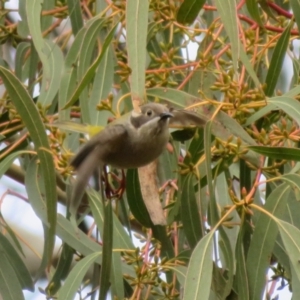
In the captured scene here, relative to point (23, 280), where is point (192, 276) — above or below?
above

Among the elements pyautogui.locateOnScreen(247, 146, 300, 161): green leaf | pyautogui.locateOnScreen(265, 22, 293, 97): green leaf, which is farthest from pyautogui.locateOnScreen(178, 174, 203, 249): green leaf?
pyautogui.locateOnScreen(265, 22, 293, 97): green leaf

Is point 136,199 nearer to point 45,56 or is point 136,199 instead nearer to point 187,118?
point 187,118

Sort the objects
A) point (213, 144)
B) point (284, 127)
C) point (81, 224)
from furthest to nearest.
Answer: point (81, 224)
point (213, 144)
point (284, 127)

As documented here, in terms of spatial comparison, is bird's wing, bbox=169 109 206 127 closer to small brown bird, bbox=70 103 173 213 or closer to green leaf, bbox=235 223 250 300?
small brown bird, bbox=70 103 173 213

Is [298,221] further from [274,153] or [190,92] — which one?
[190,92]

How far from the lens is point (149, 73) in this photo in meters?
2.09

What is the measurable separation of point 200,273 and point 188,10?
70 centimetres

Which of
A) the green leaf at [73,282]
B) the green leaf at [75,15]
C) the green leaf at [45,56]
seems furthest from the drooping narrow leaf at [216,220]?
the green leaf at [75,15]

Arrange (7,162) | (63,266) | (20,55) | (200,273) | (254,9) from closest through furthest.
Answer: (200,273) < (254,9) < (7,162) < (63,266) < (20,55)

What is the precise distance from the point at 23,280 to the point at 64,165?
0.53 metres

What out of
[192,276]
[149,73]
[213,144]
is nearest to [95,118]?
[149,73]

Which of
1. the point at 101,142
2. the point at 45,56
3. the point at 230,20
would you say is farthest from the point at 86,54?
the point at 230,20

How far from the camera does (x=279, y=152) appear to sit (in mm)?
1783

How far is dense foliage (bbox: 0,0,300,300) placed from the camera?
182 cm
